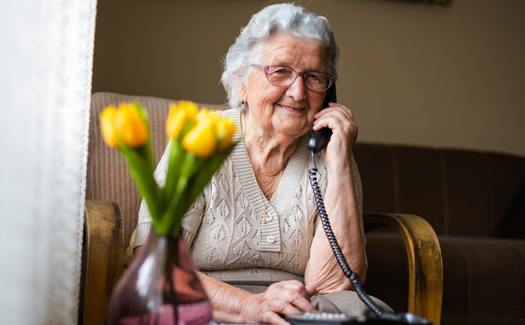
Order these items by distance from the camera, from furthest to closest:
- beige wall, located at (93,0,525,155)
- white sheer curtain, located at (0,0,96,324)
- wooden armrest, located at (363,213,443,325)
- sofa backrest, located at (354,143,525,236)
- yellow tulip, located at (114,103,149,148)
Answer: beige wall, located at (93,0,525,155) < sofa backrest, located at (354,143,525,236) < wooden armrest, located at (363,213,443,325) < white sheer curtain, located at (0,0,96,324) < yellow tulip, located at (114,103,149,148)

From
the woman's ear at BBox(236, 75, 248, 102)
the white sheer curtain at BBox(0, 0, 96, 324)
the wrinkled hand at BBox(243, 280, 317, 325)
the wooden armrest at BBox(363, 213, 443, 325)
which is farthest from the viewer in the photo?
the woman's ear at BBox(236, 75, 248, 102)

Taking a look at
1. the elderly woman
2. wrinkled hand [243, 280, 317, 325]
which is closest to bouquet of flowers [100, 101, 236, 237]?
wrinkled hand [243, 280, 317, 325]

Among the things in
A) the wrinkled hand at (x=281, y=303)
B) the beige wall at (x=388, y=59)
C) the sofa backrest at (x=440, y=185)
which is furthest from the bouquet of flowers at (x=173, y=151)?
A: the beige wall at (x=388, y=59)

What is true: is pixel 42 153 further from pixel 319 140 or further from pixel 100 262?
pixel 319 140

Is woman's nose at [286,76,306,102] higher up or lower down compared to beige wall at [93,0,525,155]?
lower down

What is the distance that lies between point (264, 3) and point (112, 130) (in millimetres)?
2459

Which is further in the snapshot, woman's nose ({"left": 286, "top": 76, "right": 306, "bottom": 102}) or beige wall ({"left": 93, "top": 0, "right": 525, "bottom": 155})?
beige wall ({"left": 93, "top": 0, "right": 525, "bottom": 155})

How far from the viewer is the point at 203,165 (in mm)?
535

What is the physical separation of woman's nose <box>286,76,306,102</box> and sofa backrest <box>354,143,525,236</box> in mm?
1239

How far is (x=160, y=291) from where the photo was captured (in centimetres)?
53

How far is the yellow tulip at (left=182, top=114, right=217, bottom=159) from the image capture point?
0.51 metres

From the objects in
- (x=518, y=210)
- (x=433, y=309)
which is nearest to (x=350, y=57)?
(x=518, y=210)

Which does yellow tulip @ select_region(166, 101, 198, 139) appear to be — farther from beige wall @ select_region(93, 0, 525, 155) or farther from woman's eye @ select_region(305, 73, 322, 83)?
beige wall @ select_region(93, 0, 525, 155)

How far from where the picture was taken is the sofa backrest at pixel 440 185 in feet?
7.93
